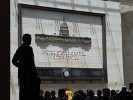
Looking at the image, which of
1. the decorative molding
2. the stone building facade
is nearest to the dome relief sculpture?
the stone building facade

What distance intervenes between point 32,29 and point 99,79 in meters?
5.64

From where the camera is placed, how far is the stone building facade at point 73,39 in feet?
79.2

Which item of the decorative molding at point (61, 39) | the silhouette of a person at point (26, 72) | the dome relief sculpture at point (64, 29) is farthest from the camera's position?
the dome relief sculpture at point (64, 29)

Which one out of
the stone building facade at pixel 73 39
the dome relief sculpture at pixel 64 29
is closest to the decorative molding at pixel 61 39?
the stone building facade at pixel 73 39

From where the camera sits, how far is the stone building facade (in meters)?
24.1

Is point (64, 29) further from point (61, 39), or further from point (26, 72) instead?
point (26, 72)

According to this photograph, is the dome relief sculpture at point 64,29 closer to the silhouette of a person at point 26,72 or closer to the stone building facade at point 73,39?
the stone building facade at point 73,39

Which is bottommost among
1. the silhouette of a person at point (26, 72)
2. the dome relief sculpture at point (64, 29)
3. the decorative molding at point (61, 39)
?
the silhouette of a person at point (26, 72)

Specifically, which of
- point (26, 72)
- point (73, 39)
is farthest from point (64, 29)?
point (26, 72)

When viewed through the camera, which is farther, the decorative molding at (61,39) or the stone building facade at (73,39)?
the decorative molding at (61,39)

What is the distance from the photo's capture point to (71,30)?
85.5ft

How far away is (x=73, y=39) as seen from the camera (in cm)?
2588
